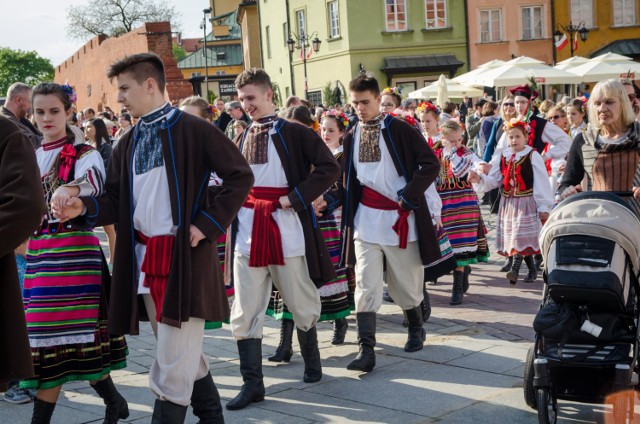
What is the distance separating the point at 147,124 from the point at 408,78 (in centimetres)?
3800

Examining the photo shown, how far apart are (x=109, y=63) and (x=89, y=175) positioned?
2748 cm

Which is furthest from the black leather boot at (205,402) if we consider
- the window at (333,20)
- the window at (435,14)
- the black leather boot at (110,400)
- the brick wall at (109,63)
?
the window at (333,20)

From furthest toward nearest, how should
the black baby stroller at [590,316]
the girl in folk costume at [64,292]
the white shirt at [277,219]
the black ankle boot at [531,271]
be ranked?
1. the black ankle boot at [531,271]
2. the white shirt at [277,219]
3. the girl in folk costume at [64,292]
4. the black baby stroller at [590,316]

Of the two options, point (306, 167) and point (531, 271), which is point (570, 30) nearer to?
point (531, 271)

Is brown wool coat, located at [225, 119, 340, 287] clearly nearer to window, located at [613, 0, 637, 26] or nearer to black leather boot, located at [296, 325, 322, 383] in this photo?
black leather boot, located at [296, 325, 322, 383]

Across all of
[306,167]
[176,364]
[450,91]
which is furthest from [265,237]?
[450,91]

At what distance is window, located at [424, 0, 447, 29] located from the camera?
42.1 metres

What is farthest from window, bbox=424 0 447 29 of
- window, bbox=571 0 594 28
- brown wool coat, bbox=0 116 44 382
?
brown wool coat, bbox=0 116 44 382

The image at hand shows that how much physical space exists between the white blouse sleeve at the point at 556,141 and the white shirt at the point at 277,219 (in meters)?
5.41

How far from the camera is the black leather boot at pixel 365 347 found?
6336mm

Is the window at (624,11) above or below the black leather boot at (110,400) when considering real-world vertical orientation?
above

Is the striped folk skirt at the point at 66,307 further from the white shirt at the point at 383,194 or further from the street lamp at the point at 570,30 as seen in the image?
the street lamp at the point at 570,30

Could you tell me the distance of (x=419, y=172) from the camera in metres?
6.47

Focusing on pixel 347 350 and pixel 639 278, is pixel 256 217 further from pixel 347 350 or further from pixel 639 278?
pixel 639 278
